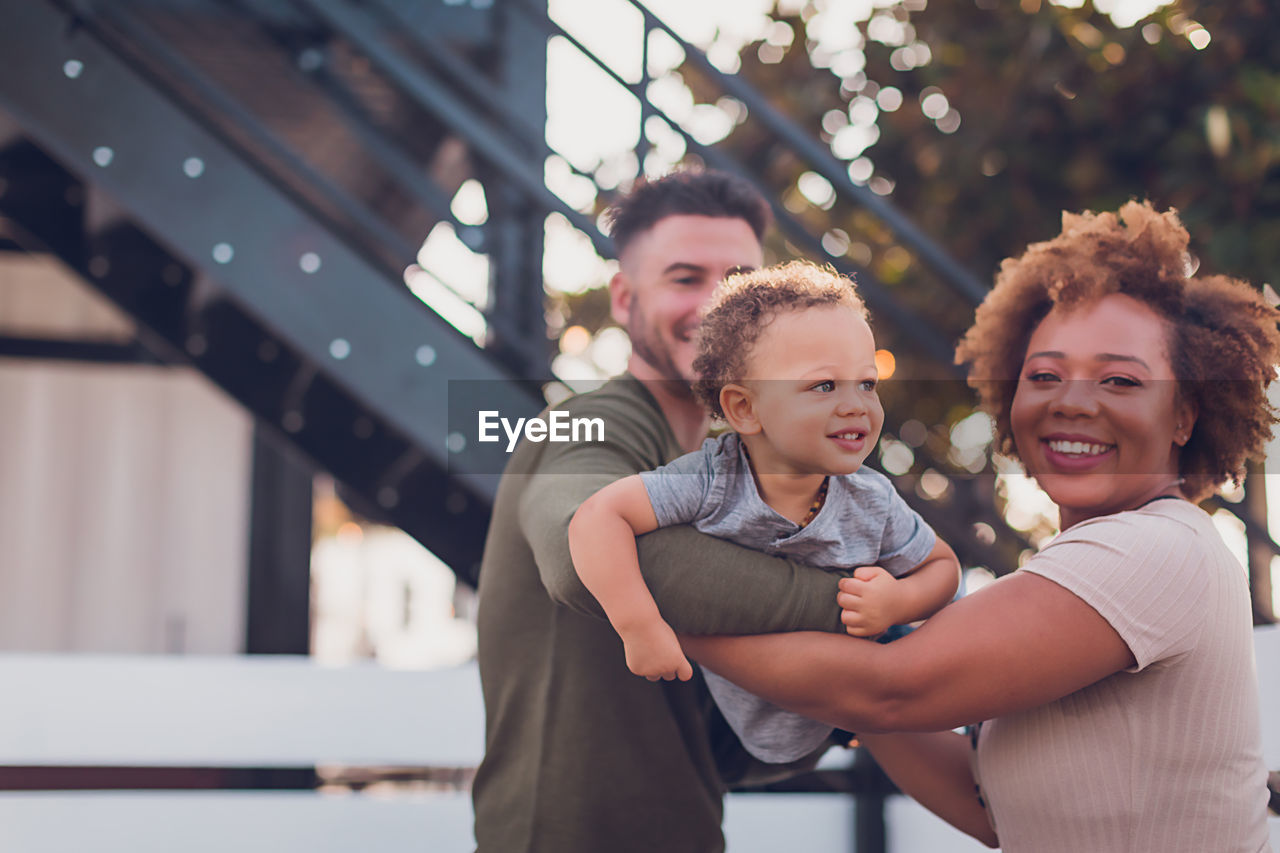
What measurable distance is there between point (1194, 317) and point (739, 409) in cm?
69

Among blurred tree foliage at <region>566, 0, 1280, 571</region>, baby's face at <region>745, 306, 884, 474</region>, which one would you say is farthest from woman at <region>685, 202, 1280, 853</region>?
blurred tree foliage at <region>566, 0, 1280, 571</region>

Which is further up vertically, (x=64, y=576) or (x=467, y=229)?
(x=467, y=229)

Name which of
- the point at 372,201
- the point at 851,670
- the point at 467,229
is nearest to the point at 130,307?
the point at 467,229

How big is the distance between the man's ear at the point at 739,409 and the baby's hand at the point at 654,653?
264 mm

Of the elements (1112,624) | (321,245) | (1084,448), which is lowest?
(1112,624)

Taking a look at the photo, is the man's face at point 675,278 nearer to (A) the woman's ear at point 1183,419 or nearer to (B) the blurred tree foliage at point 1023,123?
(A) the woman's ear at point 1183,419

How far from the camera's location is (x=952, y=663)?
4.49ft

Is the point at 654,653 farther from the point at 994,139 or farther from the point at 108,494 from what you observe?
the point at 108,494

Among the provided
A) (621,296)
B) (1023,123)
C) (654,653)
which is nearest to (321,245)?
(621,296)

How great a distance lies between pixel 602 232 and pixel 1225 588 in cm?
168

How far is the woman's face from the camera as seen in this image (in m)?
1.53

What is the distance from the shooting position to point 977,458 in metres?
4.05

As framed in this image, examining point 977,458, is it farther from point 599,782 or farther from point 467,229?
point 599,782

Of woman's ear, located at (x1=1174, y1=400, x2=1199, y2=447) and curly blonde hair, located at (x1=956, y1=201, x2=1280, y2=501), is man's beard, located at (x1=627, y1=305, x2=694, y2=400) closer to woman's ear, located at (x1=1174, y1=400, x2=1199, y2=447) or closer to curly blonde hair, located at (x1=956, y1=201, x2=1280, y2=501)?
curly blonde hair, located at (x1=956, y1=201, x2=1280, y2=501)
